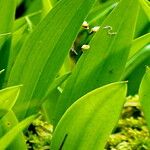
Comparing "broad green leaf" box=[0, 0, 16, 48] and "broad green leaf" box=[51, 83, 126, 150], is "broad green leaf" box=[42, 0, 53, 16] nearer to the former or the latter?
"broad green leaf" box=[0, 0, 16, 48]

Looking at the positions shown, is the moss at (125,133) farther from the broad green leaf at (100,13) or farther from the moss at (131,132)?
the broad green leaf at (100,13)

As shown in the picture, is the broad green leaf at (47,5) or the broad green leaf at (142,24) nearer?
the broad green leaf at (47,5)

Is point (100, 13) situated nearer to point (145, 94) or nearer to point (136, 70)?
point (136, 70)

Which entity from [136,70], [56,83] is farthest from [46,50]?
[136,70]

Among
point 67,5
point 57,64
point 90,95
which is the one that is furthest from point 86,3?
point 90,95

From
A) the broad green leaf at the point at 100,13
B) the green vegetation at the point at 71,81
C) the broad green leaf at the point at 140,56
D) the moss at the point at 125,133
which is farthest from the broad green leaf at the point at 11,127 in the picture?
the broad green leaf at the point at 100,13

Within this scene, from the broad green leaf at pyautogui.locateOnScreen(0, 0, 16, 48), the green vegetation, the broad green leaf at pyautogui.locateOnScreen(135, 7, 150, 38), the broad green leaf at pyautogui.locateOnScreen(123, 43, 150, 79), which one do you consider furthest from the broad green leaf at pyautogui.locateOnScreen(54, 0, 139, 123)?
the broad green leaf at pyautogui.locateOnScreen(135, 7, 150, 38)
